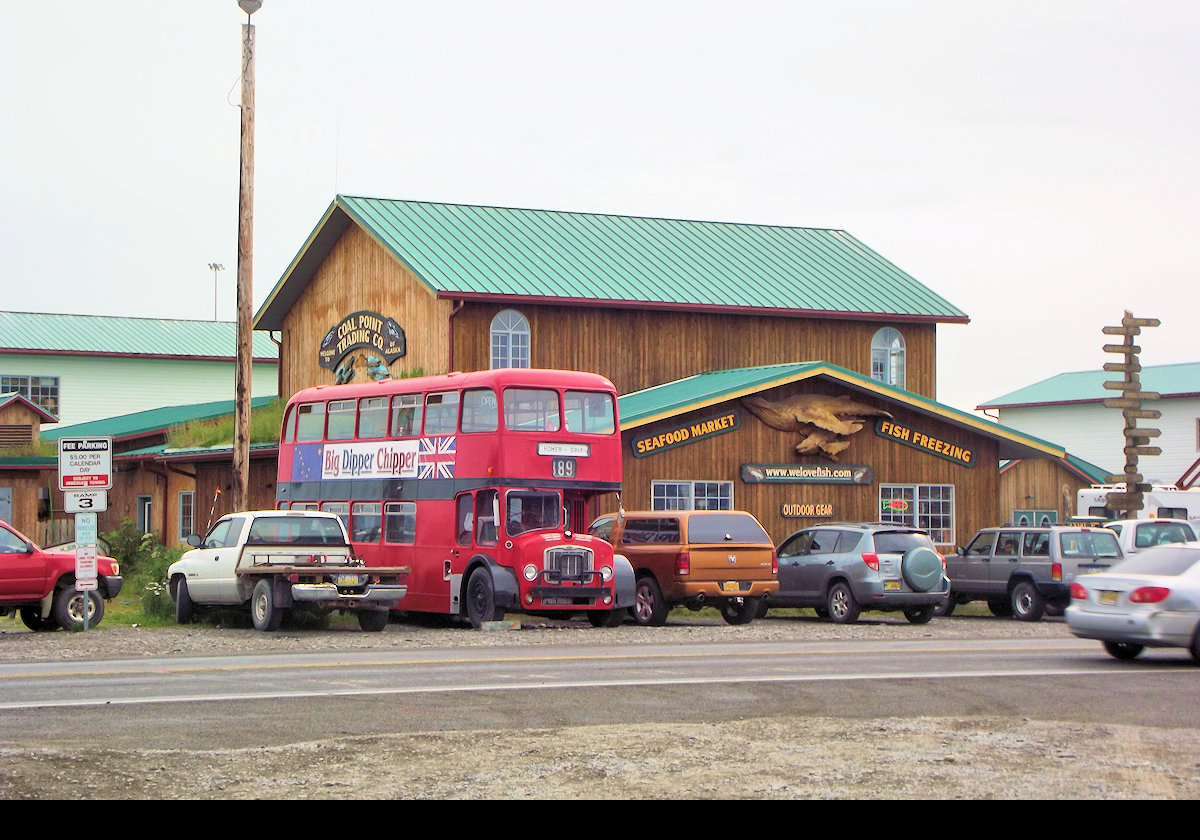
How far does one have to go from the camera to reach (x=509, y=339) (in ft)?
127

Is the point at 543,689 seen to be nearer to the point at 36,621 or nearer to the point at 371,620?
the point at 371,620

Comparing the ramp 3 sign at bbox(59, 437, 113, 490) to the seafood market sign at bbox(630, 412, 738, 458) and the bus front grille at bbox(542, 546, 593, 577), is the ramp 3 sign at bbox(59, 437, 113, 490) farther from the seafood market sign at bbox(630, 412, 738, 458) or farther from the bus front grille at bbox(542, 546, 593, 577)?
the seafood market sign at bbox(630, 412, 738, 458)

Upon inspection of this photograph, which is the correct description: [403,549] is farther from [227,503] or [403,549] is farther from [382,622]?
[227,503]

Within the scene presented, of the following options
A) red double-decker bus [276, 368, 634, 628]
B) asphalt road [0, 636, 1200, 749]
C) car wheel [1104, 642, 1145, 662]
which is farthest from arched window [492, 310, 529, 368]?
car wheel [1104, 642, 1145, 662]

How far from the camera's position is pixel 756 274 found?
1721 inches

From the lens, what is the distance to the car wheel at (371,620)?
2608 centimetres

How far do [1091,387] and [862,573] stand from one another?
49257 millimetres

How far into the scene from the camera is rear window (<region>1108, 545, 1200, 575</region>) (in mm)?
19766

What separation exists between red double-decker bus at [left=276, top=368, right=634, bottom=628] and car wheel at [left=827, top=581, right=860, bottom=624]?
383 cm

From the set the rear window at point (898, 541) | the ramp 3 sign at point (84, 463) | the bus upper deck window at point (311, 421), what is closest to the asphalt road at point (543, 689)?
the ramp 3 sign at point (84, 463)

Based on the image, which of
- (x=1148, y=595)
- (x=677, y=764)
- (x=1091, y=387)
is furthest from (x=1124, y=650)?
(x=1091, y=387)

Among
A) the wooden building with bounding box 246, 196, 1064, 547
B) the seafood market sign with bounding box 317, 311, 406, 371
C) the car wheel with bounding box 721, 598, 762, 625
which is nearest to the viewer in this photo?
the car wheel with bounding box 721, 598, 762, 625

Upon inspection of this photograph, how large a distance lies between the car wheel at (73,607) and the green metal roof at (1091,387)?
5120 centimetres
